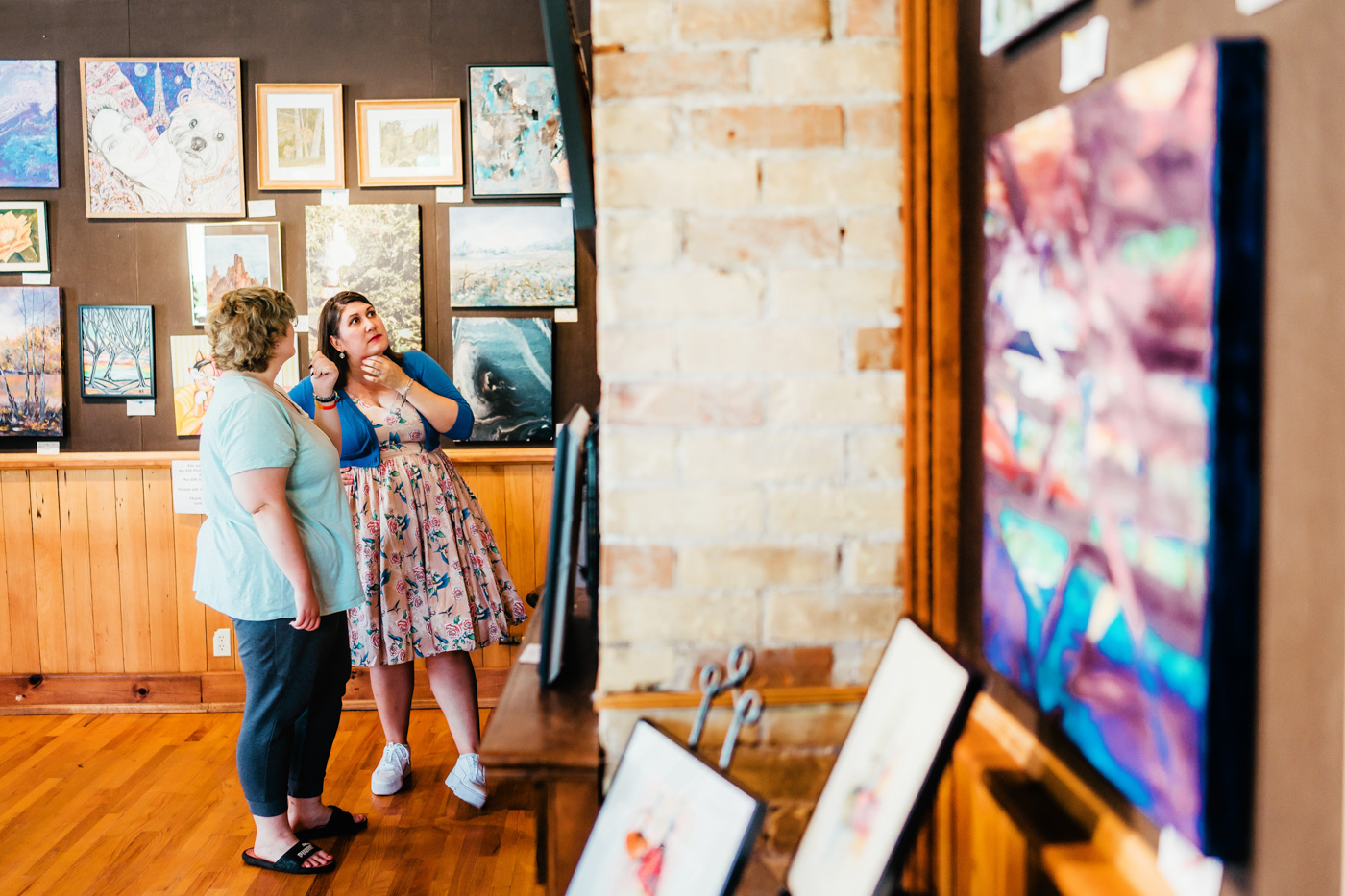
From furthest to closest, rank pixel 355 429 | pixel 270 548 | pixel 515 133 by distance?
1. pixel 515 133
2. pixel 355 429
3. pixel 270 548

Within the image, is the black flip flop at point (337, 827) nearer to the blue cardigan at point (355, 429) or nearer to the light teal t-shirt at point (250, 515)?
the light teal t-shirt at point (250, 515)

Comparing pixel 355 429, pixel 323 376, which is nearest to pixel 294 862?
pixel 355 429

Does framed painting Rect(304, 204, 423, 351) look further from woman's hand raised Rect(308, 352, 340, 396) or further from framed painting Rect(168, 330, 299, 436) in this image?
woman's hand raised Rect(308, 352, 340, 396)

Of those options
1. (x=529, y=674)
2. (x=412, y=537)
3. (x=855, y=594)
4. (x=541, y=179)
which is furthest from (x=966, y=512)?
(x=541, y=179)

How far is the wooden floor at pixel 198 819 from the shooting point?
2291mm

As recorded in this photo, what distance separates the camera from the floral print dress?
8.66 feet

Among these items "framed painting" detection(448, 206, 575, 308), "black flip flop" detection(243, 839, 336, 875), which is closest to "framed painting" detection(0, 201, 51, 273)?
"framed painting" detection(448, 206, 575, 308)

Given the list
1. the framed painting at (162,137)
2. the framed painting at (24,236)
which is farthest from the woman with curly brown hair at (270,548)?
the framed painting at (24,236)

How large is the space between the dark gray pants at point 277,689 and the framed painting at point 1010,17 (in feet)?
6.72

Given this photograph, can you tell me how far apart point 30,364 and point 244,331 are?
206 centimetres

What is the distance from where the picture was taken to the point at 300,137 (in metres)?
3.43

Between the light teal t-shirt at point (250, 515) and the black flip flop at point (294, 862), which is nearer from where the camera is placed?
the light teal t-shirt at point (250, 515)

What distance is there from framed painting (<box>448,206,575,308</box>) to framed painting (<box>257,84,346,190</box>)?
519mm

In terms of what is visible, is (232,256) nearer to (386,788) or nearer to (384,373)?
(384,373)
